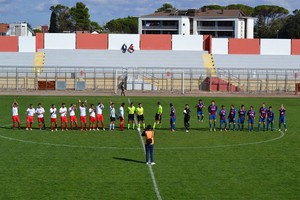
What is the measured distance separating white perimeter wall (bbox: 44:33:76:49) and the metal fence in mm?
10465

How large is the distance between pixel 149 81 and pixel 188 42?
53.3ft

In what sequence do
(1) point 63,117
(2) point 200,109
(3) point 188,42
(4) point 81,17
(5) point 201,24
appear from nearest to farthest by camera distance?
1. (1) point 63,117
2. (2) point 200,109
3. (3) point 188,42
4. (5) point 201,24
5. (4) point 81,17

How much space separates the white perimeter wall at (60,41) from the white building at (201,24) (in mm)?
64699

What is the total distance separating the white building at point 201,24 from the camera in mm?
139000

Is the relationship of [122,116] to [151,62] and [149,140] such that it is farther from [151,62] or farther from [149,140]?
[151,62]

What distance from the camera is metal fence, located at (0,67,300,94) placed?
62.4m

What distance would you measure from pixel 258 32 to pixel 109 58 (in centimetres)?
9741

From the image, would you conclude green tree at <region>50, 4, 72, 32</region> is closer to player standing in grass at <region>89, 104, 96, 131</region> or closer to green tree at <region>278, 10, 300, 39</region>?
green tree at <region>278, 10, 300, 39</region>

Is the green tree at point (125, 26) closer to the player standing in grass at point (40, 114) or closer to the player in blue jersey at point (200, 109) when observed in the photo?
the player in blue jersey at point (200, 109)

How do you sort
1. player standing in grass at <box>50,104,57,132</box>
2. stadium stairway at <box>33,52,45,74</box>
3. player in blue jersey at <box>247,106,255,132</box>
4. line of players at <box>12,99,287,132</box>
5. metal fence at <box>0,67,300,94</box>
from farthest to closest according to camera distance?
1. stadium stairway at <box>33,52,45,74</box>
2. metal fence at <box>0,67,300,94</box>
3. player in blue jersey at <box>247,106,255,132</box>
4. line of players at <box>12,99,287,132</box>
5. player standing in grass at <box>50,104,57,132</box>

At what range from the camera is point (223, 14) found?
141 m

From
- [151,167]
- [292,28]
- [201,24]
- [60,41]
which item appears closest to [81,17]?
[201,24]

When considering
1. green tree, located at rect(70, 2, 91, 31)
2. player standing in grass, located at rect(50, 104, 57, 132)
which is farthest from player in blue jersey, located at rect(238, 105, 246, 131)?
green tree, located at rect(70, 2, 91, 31)

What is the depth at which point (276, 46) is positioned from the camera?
80312 mm
